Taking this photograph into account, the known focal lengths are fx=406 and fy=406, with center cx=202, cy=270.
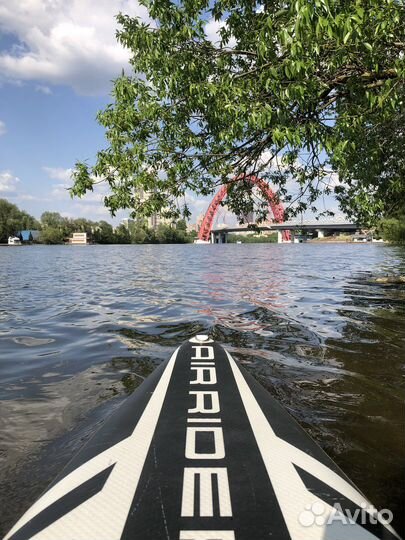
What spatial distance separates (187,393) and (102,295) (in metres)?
13.0

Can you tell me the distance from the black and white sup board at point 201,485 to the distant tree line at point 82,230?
116535 millimetres

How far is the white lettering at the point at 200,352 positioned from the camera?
5.28 meters

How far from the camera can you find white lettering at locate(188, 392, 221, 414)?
374 cm

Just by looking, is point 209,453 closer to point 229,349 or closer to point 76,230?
point 229,349

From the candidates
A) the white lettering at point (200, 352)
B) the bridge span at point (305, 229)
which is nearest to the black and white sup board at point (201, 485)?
the white lettering at point (200, 352)

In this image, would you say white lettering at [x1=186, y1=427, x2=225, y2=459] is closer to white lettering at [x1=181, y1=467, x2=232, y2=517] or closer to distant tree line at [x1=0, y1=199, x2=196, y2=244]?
white lettering at [x1=181, y1=467, x2=232, y2=517]

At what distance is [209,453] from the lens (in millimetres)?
2988

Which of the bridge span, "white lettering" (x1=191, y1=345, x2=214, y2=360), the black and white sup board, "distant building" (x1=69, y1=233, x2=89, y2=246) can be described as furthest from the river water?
"distant building" (x1=69, y1=233, x2=89, y2=246)

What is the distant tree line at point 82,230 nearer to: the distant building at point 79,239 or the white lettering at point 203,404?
the distant building at point 79,239

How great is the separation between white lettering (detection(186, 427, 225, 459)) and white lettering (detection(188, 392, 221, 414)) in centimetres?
34

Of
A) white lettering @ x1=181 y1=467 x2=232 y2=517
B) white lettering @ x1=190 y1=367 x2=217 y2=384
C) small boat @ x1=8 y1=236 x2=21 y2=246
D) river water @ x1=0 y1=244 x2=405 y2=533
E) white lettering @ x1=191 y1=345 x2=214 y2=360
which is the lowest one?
river water @ x1=0 y1=244 x2=405 y2=533

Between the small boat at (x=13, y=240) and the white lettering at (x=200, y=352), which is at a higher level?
the small boat at (x=13, y=240)

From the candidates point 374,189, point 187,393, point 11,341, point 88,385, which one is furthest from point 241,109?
point 374,189

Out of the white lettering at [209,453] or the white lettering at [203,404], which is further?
the white lettering at [203,404]
